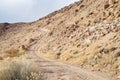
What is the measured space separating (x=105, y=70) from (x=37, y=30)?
127 feet

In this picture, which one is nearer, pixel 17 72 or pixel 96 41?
pixel 17 72

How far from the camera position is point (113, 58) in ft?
71.5

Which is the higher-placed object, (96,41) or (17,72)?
Answer: (96,41)

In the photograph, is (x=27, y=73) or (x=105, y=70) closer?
(x=27, y=73)

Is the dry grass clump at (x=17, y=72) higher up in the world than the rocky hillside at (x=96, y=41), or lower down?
lower down

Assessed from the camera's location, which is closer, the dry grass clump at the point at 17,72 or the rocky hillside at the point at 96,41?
the dry grass clump at the point at 17,72

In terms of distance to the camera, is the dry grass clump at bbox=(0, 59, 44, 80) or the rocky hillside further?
the rocky hillside

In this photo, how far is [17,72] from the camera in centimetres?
1424

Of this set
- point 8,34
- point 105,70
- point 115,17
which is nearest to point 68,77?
point 105,70

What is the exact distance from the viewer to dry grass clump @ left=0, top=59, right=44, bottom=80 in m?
13.7

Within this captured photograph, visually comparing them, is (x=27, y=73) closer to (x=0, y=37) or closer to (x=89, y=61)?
(x=89, y=61)

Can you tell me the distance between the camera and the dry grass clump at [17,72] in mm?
13656

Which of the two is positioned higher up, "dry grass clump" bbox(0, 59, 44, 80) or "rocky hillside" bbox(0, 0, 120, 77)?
"rocky hillside" bbox(0, 0, 120, 77)

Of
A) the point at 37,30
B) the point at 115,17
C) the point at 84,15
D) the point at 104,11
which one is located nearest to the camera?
the point at 115,17
